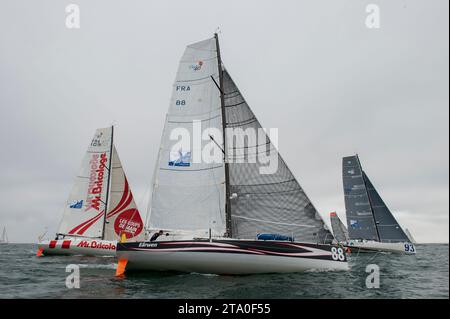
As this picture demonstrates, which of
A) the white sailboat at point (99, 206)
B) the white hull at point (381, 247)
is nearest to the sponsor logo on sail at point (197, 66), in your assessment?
the white sailboat at point (99, 206)

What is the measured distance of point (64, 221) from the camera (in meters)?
32.0

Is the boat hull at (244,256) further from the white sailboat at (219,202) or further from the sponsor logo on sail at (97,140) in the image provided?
the sponsor logo on sail at (97,140)

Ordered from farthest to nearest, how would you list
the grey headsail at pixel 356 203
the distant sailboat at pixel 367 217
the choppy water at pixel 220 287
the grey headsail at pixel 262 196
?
1. the grey headsail at pixel 356 203
2. the distant sailboat at pixel 367 217
3. the grey headsail at pixel 262 196
4. the choppy water at pixel 220 287

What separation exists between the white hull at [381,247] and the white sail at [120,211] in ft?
85.2

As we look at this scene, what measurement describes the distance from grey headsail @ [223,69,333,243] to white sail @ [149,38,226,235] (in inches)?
28.9

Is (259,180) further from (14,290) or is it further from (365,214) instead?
(365,214)

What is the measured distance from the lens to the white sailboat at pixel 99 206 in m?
31.3

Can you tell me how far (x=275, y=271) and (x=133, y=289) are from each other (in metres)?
5.96

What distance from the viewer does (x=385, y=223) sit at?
43469 millimetres


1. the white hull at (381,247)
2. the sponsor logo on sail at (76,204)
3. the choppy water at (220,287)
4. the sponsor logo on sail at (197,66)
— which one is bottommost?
the white hull at (381,247)

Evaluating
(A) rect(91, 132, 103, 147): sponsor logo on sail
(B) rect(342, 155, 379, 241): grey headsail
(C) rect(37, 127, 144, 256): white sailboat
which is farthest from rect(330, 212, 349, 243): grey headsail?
(A) rect(91, 132, 103, 147): sponsor logo on sail

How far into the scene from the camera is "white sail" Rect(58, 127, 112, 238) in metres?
31.7

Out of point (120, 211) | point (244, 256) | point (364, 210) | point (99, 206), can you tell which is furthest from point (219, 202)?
point (364, 210)
